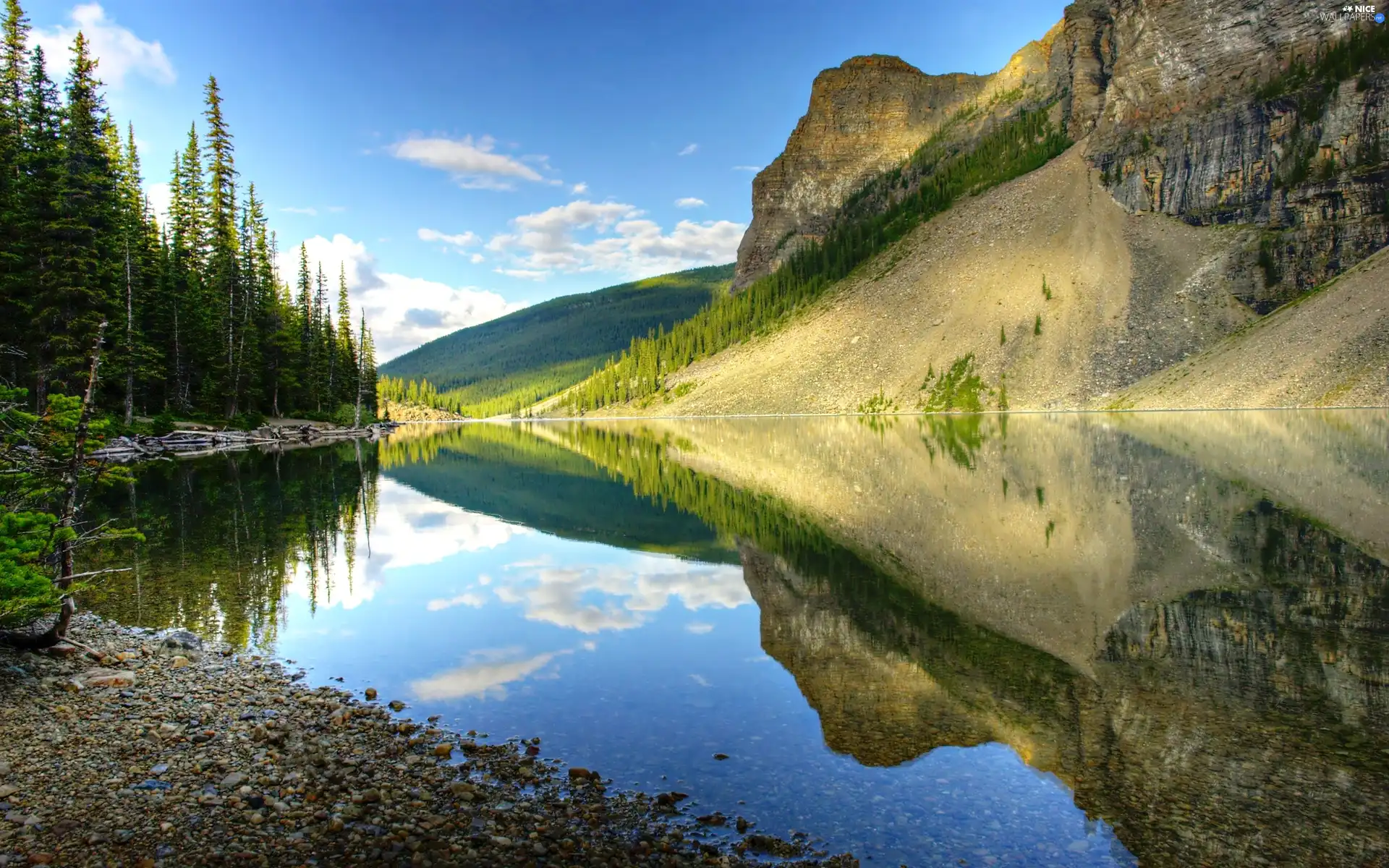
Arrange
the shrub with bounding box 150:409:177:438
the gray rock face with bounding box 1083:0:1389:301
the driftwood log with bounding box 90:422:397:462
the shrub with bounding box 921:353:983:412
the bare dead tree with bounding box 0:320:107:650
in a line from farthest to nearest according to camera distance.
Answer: the shrub with bounding box 921:353:983:412, the gray rock face with bounding box 1083:0:1389:301, the shrub with bounding box 150:409:177:438, the driftwood log with bounding box 90:422:397:462, the bare dead tree with bounding box 0:320:107:650

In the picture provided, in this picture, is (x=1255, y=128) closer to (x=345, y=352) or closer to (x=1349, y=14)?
(x=1349, y=14)

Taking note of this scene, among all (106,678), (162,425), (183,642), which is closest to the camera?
(106,678)

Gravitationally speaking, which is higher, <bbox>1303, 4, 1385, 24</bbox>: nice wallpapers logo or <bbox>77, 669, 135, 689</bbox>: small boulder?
<bbox>1303, 4, 1385, 24</bbox>: nice wallpapers logo

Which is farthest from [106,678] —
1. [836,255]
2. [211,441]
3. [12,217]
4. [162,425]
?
[836,255]

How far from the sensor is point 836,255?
162 metres

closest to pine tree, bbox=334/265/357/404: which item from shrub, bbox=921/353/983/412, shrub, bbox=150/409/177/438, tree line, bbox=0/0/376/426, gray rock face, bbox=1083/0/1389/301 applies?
tree line, bbox=0/0/376/426

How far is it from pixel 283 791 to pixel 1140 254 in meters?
123

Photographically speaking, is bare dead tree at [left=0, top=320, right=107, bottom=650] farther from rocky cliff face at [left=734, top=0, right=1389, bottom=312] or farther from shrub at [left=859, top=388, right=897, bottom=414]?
rocky cliff face at [left=734, top=0, right=1389, bottom=312]

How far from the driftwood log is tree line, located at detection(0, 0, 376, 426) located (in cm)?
235

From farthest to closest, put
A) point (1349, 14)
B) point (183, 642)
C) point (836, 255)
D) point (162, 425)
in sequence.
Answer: point (836, 255), point (1349, 14), point (162, 425), point (183, 642)

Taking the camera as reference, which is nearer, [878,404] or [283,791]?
[283,791]

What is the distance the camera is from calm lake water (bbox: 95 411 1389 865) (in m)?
6.95

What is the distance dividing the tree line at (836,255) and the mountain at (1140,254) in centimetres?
113

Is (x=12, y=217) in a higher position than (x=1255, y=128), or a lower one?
lower
